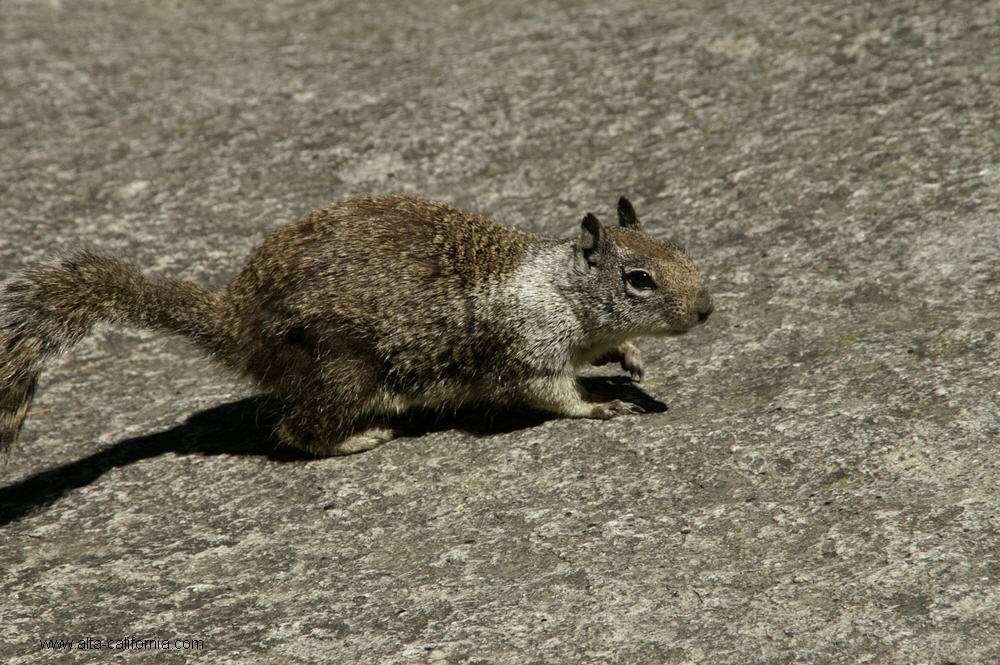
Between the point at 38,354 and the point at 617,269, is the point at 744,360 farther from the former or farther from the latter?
the point at 38,354

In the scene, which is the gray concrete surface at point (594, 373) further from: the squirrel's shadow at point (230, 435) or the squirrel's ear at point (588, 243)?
the squirrel's ear at point (588, 243)

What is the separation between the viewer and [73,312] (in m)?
4.40

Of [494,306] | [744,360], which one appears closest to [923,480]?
[744,360]

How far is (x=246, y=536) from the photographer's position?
162 inches

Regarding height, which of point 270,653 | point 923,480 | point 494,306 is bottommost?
point 270,653

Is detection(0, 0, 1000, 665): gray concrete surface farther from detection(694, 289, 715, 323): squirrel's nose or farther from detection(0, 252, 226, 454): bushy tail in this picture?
detection(0, 252, 226, 454): bushy tail

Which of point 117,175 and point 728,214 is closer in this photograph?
point 728,214

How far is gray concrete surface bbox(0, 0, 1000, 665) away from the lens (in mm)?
3393

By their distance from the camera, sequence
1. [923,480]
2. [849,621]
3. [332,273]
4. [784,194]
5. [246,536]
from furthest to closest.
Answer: [784,194], [332,273], [246,536], [923,480], [849,621]

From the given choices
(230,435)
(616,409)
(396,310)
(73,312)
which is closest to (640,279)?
(616,409)

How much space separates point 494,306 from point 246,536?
1.62 m

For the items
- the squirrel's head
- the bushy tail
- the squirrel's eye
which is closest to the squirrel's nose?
the squirrel's head

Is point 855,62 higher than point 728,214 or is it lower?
higher

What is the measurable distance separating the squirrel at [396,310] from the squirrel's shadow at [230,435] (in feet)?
0.39
